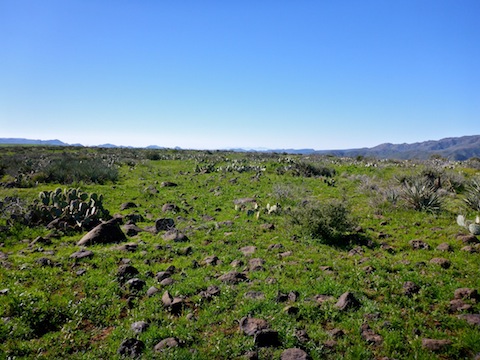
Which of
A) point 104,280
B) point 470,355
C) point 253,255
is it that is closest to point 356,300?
point 470,355

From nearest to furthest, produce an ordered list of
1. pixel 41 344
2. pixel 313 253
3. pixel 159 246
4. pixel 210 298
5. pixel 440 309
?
pixel 41 344, pixel 440 309, pixel 210 298, pixel 313 253, pixel 159 246

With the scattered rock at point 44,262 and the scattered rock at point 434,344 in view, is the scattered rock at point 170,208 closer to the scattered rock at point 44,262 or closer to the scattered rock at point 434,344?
the scattered rock at point 44,262

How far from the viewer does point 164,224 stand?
40.7 ft

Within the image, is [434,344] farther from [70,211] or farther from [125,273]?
[70,211]

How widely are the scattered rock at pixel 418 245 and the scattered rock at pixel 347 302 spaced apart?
4.01m

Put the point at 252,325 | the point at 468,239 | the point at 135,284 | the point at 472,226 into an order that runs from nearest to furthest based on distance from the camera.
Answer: the point at 252,325 → the point at 135,284 → the point at 468,239 → the point at 472,226

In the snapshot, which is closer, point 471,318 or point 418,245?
point 471,318

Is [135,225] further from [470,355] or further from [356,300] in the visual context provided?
[470,355]

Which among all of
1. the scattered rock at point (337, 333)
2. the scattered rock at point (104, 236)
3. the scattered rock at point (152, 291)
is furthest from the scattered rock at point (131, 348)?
the scattered rock at point (104, 236)

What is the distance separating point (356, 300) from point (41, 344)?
589cm

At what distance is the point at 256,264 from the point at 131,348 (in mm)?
3911

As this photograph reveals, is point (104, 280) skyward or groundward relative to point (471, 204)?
groundward

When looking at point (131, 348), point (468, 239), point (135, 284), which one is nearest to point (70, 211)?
point (135, 284)

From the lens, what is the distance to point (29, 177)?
22.3 metres
